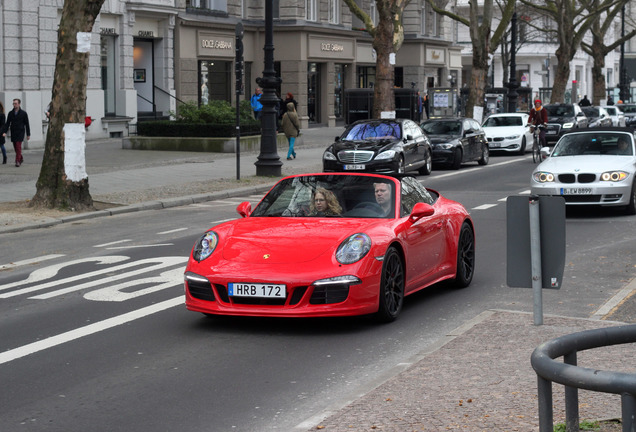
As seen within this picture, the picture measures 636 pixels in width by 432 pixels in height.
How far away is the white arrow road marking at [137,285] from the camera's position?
34.4ft

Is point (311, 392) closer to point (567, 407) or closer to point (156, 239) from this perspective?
point (567, 407)

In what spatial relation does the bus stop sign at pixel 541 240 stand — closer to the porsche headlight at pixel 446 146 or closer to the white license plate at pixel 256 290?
the white license plate at pixel 256 290

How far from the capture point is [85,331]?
29.2 ft

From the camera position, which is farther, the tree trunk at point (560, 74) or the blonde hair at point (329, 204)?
the tree trunk at point (560, 74)

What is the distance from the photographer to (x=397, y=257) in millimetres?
9359

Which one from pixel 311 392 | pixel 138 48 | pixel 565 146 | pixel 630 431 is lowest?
pixel 311 392

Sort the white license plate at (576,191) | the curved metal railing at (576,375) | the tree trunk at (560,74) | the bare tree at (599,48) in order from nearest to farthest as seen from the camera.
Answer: the curved metal railing at (576,375) → the white license plate at (576,191) → the tree trunk at (560,74) → the bare tree at (599,48)

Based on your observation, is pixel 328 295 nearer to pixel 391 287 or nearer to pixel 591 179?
pixel 391 287

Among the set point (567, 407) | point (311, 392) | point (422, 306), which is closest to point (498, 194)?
point (422, 306)

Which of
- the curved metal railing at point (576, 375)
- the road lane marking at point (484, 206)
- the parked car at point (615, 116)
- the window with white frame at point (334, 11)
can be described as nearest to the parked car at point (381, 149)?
the road lane marking at point (484, 206)

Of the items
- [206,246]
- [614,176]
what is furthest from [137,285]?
[614,176]

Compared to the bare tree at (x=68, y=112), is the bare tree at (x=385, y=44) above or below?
above

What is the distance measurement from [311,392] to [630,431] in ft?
11.1

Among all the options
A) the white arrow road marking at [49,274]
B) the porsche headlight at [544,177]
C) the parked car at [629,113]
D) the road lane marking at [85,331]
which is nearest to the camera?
the road lane marking at [85,331]
